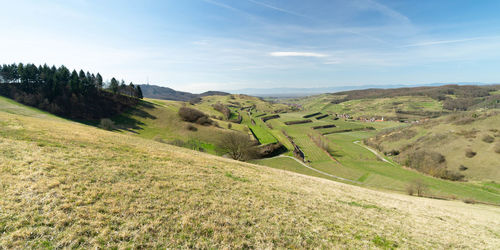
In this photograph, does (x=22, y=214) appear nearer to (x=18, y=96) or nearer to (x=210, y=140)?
(x=210, y=140)

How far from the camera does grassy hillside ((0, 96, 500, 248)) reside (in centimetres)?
825

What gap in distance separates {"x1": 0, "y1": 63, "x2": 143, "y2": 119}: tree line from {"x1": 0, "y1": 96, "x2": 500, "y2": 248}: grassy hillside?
78.4m

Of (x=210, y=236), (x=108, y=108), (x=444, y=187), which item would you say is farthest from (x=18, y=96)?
(x=444, y=187)

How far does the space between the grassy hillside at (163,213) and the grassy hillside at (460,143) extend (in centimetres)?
8621

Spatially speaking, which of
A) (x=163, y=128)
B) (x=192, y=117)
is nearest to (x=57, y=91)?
(x=163, y=128)

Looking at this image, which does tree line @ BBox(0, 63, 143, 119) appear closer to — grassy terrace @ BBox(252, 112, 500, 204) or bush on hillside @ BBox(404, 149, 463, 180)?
grassy terrace @ BBox(252, 112, 500, 204)

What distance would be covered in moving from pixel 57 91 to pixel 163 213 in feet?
355

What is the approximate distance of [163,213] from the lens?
1058 cm

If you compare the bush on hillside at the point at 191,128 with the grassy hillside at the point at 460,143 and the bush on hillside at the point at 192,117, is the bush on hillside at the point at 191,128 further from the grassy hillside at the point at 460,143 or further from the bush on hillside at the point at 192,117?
the grassy hillside at the point at 460,143

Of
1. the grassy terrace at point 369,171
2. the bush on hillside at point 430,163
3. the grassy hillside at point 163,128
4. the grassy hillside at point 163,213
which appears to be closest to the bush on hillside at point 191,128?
the grassy hillside at point 163,128

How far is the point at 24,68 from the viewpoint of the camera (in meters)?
77.1

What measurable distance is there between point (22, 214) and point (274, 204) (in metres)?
14.3

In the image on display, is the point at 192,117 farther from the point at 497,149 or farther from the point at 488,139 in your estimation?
the point at 488,139

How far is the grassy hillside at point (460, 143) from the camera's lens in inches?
2894
